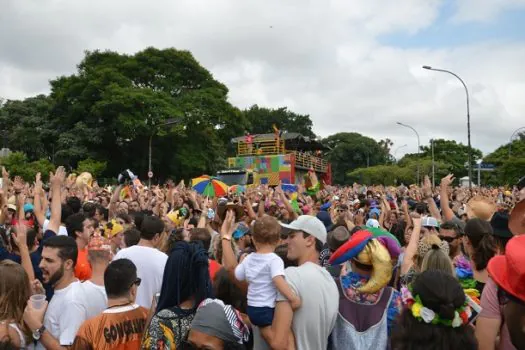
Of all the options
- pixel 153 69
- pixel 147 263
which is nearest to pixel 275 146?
pixel 153 69

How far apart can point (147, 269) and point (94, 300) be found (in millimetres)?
1072

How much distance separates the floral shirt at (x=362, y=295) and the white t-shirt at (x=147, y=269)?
2.05 meters

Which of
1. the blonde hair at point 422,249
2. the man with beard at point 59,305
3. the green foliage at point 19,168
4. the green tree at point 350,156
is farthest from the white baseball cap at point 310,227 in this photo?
the green tree at point 350,156

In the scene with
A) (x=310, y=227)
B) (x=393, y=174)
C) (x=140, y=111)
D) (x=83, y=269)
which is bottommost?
(x=83, y=269)

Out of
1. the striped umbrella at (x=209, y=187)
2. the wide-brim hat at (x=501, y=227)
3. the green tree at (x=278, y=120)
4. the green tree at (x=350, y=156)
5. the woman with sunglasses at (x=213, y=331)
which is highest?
the green tree at (x=278, y=120)

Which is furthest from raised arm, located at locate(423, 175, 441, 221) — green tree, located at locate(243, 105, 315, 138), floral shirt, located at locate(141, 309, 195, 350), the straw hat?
green tree, located at locate(243, 105, 315, 138)

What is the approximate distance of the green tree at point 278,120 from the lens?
3344 inches

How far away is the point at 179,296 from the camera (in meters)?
3.29

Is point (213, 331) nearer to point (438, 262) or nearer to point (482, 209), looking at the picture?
point (438, 262)

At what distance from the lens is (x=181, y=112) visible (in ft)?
130

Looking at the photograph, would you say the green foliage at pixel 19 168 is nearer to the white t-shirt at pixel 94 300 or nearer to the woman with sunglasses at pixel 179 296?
the white t-shirt at pixel 94 300

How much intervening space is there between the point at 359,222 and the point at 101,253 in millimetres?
6231

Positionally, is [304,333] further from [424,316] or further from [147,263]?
[147,263]

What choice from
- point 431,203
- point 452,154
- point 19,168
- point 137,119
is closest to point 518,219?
point 431,203
